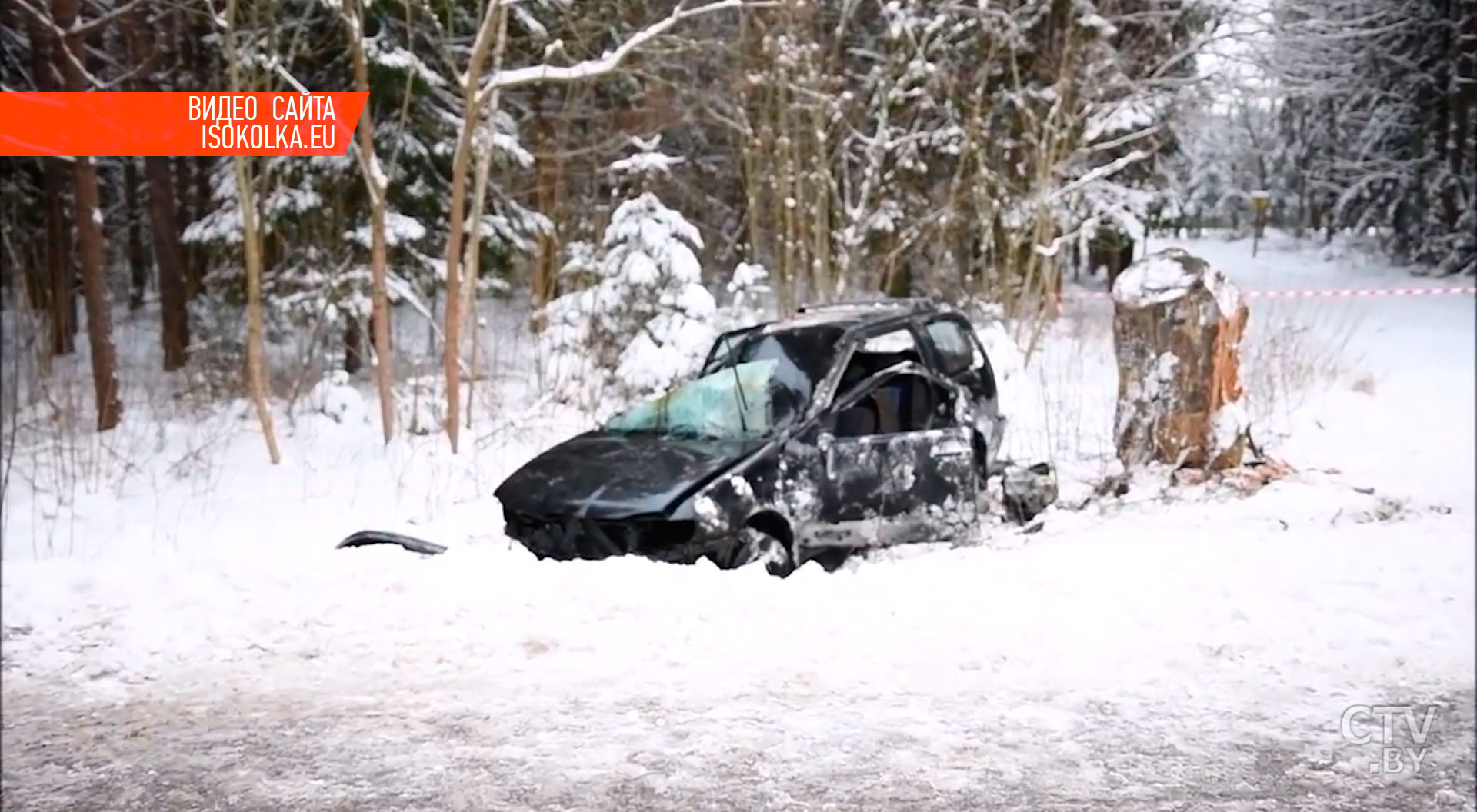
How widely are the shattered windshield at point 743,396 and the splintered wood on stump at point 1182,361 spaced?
2.36 metres

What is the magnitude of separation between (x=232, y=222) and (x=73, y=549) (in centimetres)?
299

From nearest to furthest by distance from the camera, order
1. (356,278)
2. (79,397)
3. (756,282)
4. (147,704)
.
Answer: (147,704) → (79,397) → (756,282) → (356,278)

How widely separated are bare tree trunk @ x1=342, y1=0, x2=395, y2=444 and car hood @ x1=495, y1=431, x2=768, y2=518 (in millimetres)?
1042

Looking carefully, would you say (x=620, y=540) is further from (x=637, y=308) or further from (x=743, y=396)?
(x=637, y=308)

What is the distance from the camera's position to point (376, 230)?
6680 mm

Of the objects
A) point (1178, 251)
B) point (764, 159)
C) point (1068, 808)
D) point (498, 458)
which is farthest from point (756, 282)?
point (1068, 808)

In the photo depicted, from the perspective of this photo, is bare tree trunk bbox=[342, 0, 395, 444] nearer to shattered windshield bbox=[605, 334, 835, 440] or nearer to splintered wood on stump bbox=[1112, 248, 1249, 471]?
shattered windshield bbox=[605, 334, 835, 440]

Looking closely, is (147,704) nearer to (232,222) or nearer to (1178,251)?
(232,222)

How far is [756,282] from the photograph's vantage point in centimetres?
697

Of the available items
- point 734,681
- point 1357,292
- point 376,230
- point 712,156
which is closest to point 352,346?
point 376,230

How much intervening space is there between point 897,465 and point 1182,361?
2388 mm

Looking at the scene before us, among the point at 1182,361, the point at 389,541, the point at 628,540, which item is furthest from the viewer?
the point at 1182,361

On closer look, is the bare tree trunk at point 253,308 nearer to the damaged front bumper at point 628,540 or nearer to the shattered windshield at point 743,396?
the shattered windshield at point 743,396

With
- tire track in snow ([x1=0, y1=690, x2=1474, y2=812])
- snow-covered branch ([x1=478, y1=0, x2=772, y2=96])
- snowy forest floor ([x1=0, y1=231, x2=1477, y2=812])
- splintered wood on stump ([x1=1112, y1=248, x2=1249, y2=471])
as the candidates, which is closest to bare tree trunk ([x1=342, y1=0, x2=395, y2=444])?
snowy forest floor ([x1=0, y1=231, x2=1477, y2=812])
